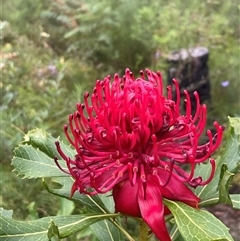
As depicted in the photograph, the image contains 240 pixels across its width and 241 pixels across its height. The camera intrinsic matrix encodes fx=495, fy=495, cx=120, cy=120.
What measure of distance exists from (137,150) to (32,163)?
255 mm

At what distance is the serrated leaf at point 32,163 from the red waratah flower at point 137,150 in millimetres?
153

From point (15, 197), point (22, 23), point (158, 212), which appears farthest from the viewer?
point (22, 23)

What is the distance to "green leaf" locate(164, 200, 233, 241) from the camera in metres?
0.75

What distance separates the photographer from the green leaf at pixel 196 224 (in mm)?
754

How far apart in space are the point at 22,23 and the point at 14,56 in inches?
41.6

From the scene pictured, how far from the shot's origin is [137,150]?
0.88m

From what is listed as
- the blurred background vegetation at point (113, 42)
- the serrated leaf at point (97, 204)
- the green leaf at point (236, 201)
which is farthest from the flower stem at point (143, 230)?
the blurred background vegetation at point (113, 42)

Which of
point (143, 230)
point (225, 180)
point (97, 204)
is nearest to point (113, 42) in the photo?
point (97, 204)

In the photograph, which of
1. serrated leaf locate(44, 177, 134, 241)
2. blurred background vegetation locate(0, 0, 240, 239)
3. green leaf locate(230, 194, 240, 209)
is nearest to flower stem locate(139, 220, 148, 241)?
serrated leaf locate(44, 177, 134, 241)

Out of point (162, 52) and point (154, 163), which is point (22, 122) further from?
point (162, 52)

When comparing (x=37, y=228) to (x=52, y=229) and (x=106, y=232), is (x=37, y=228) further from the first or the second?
(x=106, y=232)

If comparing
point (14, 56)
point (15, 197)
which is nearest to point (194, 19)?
point (14, 56)

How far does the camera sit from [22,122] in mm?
1950

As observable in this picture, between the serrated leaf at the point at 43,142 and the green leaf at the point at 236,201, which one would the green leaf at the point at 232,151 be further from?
the serrated leaf at the point at 43,142
